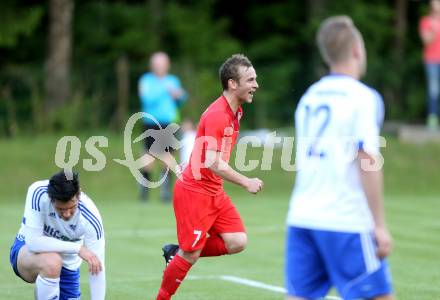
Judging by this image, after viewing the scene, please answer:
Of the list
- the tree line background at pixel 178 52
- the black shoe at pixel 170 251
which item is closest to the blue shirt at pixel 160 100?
the tree line background at pixel 178 52

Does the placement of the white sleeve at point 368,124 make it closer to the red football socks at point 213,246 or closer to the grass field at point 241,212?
the red football socks at point 213,246

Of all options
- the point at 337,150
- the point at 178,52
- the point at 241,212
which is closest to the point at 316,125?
the point at 337,150

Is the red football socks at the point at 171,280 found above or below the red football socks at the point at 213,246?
below

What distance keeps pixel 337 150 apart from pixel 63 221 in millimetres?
2714

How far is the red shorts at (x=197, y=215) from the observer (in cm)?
783

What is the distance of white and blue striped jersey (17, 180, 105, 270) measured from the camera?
23.9 feet

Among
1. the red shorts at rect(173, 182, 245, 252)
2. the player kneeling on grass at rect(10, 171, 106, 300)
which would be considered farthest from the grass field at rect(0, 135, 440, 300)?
the player kneeling on grass at rect(10, 171, 106, 300)

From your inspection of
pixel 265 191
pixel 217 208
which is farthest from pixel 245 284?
pixel 265 191

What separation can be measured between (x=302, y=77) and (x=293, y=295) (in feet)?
63.9

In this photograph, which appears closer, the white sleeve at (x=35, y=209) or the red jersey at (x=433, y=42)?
the white sleeve at (x=35, y=209)

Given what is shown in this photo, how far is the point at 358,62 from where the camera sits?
208 inches

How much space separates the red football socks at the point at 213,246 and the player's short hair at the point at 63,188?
1.53m

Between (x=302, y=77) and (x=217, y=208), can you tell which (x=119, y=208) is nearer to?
(x=217, y=208)

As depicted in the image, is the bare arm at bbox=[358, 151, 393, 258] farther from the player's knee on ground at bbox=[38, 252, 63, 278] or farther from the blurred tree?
the blurred tree
